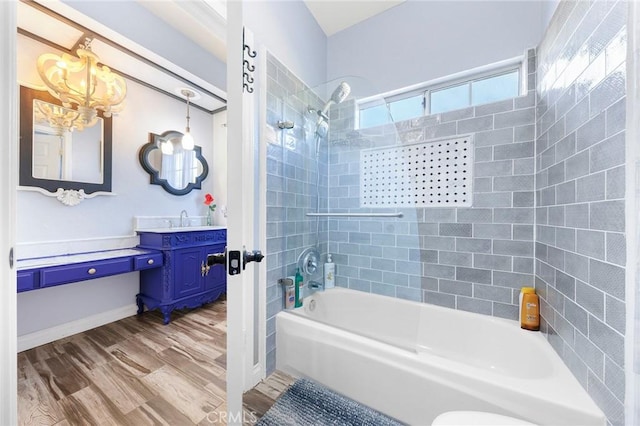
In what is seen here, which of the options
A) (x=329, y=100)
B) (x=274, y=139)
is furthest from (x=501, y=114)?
(x=274, y=139)

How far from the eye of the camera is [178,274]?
2.42 m

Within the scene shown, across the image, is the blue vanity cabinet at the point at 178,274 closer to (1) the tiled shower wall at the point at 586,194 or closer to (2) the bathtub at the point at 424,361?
(2) the bathtub at the point at 424,361

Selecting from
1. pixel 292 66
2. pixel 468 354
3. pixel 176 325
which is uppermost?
pixel 292 66

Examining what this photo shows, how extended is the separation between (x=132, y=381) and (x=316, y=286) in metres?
1.32

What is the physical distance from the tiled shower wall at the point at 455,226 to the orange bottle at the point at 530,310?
0.08m

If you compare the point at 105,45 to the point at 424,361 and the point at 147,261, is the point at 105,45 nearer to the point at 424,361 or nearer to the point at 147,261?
the point at 147,261

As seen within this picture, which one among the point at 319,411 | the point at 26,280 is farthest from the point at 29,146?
the point at 319,411

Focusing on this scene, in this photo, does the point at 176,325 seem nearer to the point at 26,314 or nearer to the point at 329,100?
the point at 26,314

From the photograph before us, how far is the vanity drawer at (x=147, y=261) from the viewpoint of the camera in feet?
7.22

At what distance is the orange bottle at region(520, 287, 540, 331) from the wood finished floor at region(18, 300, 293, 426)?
1.46 m

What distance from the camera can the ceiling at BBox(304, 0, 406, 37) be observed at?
187 centimetres

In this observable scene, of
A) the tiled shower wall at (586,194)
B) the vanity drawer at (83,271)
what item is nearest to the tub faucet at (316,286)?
the tiled shower wall at (586,194)

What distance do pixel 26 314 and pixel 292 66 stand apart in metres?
2.82

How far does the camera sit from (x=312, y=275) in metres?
1.89
